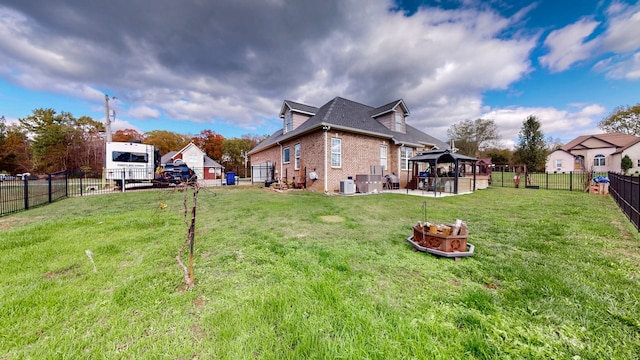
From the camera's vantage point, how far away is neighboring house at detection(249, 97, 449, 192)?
12055mm

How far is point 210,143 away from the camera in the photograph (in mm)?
44312

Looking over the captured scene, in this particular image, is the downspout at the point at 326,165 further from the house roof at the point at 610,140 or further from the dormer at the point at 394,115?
the house roof at the point at 610,140

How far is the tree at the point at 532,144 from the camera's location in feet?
88.4

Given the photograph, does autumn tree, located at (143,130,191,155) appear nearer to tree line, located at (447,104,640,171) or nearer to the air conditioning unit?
the air conditioning unit

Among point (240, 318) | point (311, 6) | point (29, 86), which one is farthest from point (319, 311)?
point (29, 86)

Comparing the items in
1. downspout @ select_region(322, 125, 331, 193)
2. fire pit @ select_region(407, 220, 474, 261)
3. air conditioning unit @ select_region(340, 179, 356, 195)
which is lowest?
fire pit @ select_region(407, 220, 474, 261)

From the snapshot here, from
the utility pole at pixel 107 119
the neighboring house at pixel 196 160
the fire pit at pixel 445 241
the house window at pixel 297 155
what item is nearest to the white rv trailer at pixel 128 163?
the utility pole at pixel 107 119

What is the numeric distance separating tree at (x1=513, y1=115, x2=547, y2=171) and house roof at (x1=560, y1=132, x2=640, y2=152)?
38.1ft

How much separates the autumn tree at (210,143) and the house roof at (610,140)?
2471 inches

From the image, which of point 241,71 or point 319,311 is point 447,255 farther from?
point 241,71

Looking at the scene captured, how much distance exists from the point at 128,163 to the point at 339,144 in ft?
47.0

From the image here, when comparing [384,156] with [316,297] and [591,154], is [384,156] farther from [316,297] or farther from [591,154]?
[591,154]

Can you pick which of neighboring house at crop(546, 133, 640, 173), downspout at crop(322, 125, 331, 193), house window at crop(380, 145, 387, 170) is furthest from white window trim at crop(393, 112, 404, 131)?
neighboring house at crop(546, 133, 640, 173)

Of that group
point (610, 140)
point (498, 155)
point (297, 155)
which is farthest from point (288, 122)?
point (610, 140)
